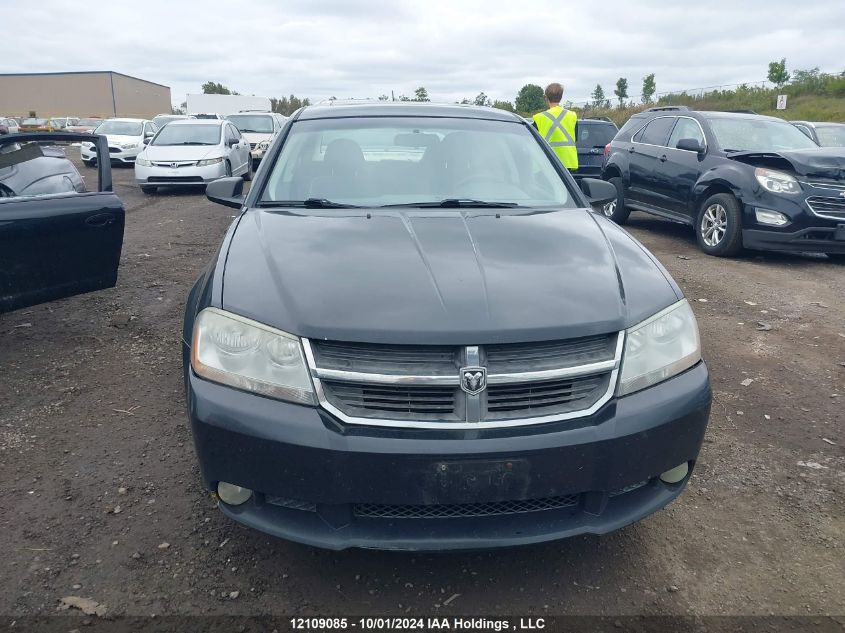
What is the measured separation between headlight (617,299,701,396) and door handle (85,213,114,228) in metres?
3.13

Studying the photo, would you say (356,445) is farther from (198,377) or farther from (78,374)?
(78,374)

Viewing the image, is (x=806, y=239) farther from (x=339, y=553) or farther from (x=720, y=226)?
(x=339, y=553)

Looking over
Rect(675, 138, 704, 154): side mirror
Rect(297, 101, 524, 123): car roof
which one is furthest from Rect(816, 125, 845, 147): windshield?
Rect(297, 101, 524, 123): car roof

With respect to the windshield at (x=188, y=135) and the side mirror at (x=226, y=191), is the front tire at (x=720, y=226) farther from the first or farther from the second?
the windshield at (x=188, y=135)

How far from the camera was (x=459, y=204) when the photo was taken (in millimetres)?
3260

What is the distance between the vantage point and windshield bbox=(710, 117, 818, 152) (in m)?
8.38

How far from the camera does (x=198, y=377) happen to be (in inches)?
88.5

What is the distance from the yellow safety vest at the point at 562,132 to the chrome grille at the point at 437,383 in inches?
236

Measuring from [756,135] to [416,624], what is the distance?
8364mm

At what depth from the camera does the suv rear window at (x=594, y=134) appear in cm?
1441

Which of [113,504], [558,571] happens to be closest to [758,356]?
[558,571]

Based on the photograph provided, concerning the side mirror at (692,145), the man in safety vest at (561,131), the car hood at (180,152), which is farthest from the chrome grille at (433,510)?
the car hood at (180,152)

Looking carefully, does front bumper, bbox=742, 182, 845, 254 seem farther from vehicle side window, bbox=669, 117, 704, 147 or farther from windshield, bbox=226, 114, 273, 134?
windshield, bbox=226, 114, 273, 134

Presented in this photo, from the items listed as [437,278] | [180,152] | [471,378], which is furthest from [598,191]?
[180,152]
